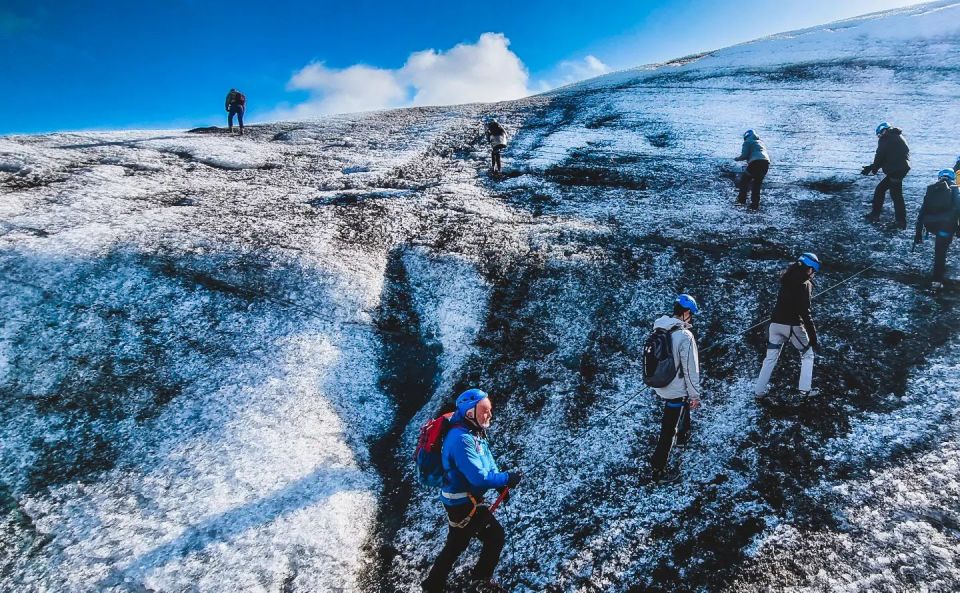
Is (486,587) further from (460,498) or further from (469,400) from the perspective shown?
(469,400)

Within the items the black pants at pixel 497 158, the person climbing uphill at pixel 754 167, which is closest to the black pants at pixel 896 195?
the person climbing uphill at pixel 754 167

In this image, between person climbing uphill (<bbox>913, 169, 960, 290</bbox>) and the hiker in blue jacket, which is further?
person climbing uphill (<bbox>913, 169, 960, 290</bbox>)

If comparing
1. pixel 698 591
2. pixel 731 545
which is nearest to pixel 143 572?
pixel 698 591

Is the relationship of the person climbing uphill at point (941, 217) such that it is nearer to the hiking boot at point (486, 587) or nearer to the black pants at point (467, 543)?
the black pants at point (467, 543)

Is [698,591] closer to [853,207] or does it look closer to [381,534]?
[381,534]

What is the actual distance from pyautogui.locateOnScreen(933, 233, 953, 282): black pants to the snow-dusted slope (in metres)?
0.40

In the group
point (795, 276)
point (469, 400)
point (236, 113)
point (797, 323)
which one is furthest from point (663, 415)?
point (236, 113)

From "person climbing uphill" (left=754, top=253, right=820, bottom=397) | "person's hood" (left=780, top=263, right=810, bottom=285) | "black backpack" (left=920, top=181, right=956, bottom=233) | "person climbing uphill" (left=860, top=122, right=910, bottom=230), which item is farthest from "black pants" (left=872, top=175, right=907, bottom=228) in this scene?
"person's hood" (left=780, top=263, right=810, bottom=285)

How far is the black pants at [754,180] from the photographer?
15.7 metres

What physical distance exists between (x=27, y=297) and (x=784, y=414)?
17.9 metres

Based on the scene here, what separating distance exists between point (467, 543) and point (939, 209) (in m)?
13.6

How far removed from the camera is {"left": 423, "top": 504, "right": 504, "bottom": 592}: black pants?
661 centimetres

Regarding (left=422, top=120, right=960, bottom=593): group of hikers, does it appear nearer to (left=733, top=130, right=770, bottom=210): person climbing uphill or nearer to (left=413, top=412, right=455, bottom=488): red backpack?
(left=413, top=412, right=455, bottom=488): red backpack

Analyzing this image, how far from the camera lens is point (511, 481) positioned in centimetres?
629
